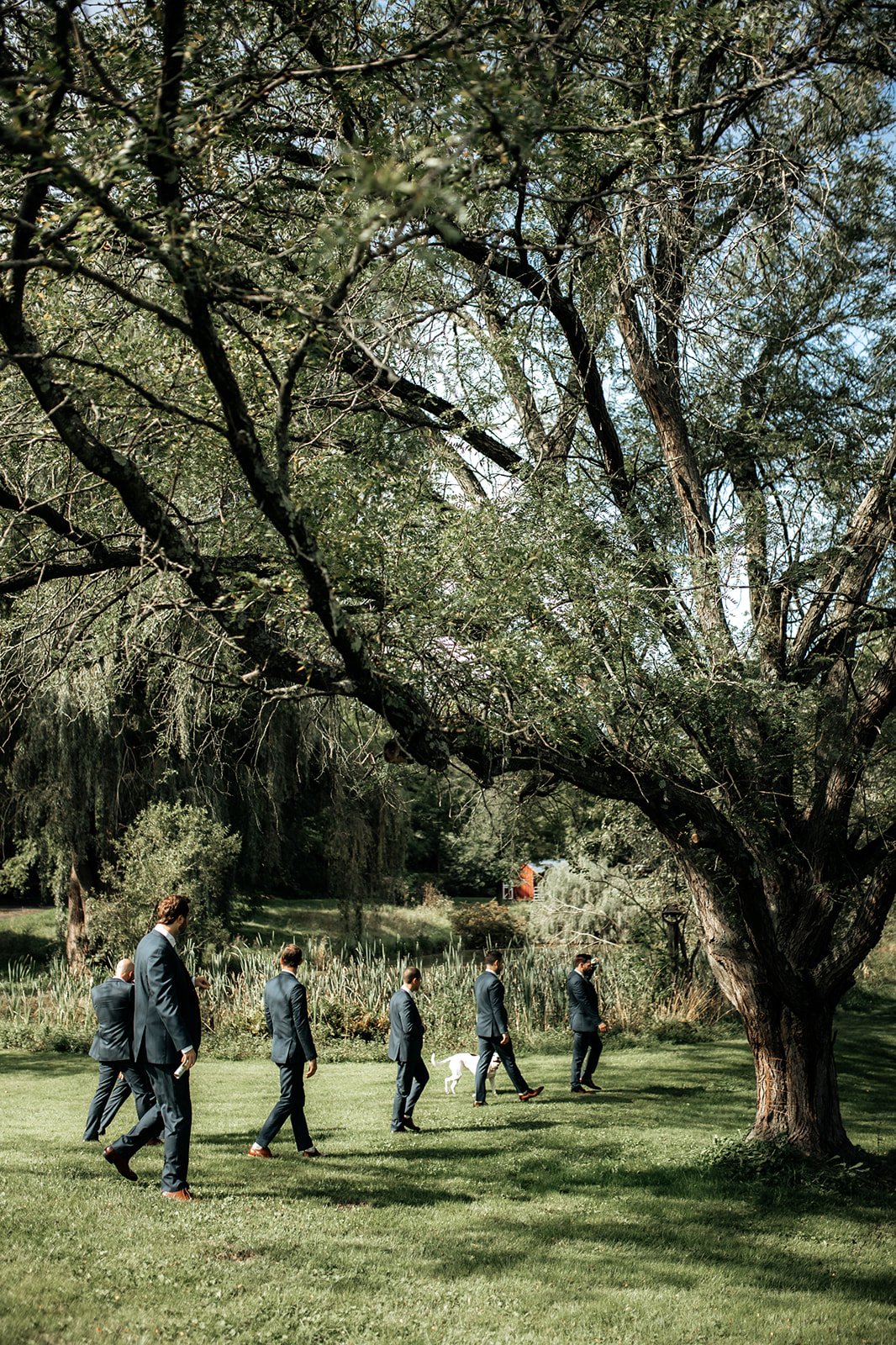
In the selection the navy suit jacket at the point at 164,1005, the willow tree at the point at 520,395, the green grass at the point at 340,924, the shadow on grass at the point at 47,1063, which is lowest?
the shadow on grass at the point at 47,1063

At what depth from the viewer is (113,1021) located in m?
8.45

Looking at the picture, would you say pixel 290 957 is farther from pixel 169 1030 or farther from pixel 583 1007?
pixel 583 1007

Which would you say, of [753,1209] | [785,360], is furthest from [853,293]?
[753,1209]

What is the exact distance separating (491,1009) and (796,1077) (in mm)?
3105

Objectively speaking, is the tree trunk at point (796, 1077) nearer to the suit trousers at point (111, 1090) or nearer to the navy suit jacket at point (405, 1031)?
the navy suit jacket at point (405, 1031)

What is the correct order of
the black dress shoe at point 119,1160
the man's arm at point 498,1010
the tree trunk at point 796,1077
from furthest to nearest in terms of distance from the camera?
the man's arm at point 498,1010 → the tree trunk at point 796,1077 → the black dress shoe at point 119,1160

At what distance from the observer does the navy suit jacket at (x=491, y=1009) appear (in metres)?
11.3

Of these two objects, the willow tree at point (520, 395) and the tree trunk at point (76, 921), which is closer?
the willow tree at point (520, 395)

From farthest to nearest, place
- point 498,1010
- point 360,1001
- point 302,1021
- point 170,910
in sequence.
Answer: point 360,1001, point 498,1010, point 302,1021, point 170,910

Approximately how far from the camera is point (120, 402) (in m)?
6.81

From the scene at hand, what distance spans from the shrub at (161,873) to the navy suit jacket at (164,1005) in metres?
8.89

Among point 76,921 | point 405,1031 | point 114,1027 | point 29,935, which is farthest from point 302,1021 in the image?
point 29,935

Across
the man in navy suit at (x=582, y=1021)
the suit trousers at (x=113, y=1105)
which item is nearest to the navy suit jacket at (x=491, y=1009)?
the man in navy suit at (x=582, y=1021)

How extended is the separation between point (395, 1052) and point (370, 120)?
7309mm
